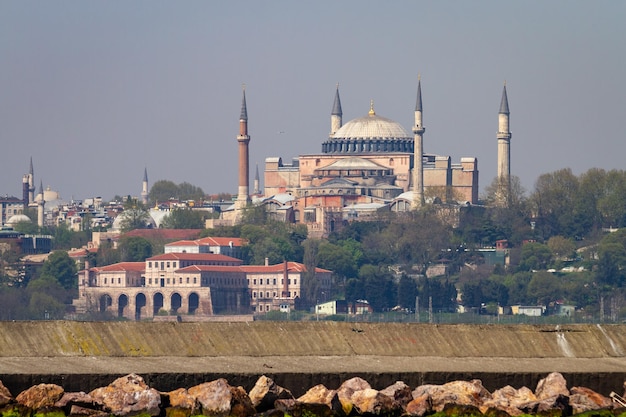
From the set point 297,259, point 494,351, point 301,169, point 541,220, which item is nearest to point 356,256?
point 297,259

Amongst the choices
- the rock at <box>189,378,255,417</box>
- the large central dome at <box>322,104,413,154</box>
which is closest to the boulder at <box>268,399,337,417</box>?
the rock at <box>189,378,255,417</box>

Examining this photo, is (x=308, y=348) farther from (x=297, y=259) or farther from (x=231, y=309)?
(x=297, y=259)

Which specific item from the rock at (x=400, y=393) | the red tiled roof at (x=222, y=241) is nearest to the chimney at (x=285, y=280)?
the red tiled roof at (x=222, y=241)

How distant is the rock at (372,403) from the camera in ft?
84.9

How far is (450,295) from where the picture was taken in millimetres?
126438

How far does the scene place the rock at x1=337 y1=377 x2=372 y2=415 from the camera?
25.9 metres

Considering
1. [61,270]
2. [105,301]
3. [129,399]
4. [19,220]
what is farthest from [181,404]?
[19,220]

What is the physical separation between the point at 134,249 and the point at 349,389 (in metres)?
124

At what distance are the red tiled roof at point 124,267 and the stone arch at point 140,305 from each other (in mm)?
2232

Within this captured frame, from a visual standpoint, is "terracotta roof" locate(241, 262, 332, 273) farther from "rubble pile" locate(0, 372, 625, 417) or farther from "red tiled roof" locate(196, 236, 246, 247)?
"rubble pile" locate(0, 372, 625, 417)

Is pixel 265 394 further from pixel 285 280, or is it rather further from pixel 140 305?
pixel 140 305

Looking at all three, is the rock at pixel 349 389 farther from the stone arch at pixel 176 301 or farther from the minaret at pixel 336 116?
the minaret at pixel 336 116

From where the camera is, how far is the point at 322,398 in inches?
1023

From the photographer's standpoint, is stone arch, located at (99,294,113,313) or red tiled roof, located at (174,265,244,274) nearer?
stone arch, located at (99,294,113,313)
